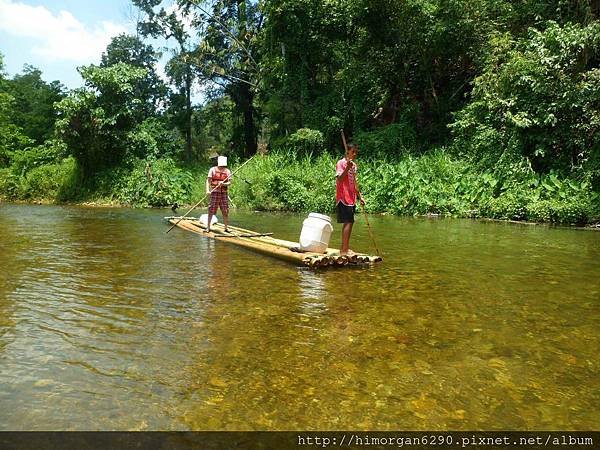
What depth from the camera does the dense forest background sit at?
15.4 m

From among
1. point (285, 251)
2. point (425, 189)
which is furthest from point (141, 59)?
point (285, 251)

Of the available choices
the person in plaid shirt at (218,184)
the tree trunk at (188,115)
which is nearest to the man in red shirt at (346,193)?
the person in plaid shirt at (218,184)

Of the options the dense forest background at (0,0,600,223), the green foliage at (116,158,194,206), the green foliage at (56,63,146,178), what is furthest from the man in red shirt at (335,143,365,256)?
the green foliage at (56,63,146,178)

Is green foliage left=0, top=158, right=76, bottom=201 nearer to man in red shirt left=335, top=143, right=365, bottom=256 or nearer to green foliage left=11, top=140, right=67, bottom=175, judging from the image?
green foliage left=11, top=140, right=67, bottom=175

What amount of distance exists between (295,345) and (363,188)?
15459 millimetres

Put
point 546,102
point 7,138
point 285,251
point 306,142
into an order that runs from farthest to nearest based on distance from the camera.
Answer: point 7,138
point 306,142
point 546,102
point 285,251

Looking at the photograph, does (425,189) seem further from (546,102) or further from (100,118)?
(100,118)

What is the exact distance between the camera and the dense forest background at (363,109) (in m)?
15.4

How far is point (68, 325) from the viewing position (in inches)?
165

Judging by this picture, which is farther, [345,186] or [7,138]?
[7,138]

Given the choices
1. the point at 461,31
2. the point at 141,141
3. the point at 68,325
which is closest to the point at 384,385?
the point at 68,325

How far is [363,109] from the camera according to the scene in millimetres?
22641

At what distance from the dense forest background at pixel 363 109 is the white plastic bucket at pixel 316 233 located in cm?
946

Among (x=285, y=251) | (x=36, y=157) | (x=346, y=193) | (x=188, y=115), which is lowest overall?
(x=285, y=251)
